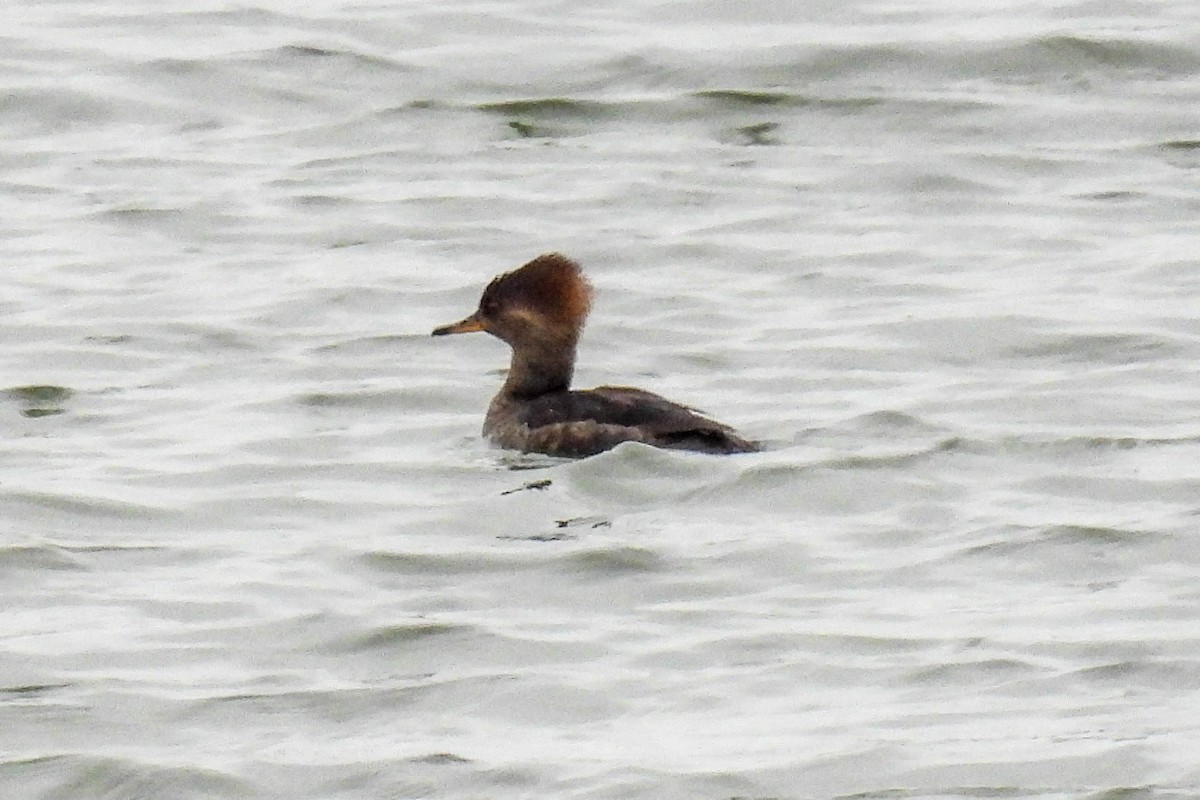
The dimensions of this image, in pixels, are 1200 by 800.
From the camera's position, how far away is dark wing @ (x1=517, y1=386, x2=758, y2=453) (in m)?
9.79

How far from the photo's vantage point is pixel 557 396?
34.1ft

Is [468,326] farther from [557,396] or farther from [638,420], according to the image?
[638,420]

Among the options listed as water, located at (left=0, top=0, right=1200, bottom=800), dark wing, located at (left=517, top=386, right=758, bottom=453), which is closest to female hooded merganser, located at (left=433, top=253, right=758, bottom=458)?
dark wing, located at (left=517, top=386, right=758, bottom=453)

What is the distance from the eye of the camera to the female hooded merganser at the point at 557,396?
9.84 meters

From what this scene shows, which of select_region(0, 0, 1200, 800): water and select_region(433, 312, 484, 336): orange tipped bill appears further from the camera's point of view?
select_region(433, 312, 484, 336): orange tipped bill

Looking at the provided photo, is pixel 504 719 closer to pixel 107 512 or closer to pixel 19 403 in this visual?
pixel 107 512

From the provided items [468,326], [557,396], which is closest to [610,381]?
[468,326]

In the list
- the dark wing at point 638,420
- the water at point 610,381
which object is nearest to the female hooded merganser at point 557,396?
the dark wing at point 638,420

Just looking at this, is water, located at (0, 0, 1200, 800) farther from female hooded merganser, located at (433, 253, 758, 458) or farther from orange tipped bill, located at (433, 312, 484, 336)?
orange tipped bill, located at (433, 312, 484, 336)

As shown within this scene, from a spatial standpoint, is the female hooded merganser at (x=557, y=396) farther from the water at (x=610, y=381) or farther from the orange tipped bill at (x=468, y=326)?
the water at (x=610, y=381)

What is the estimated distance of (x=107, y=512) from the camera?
30.9 ft

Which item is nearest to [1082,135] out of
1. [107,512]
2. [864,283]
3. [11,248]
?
[864,283]

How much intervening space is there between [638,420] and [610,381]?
1952 millimetres

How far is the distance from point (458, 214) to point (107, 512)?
4702mm
